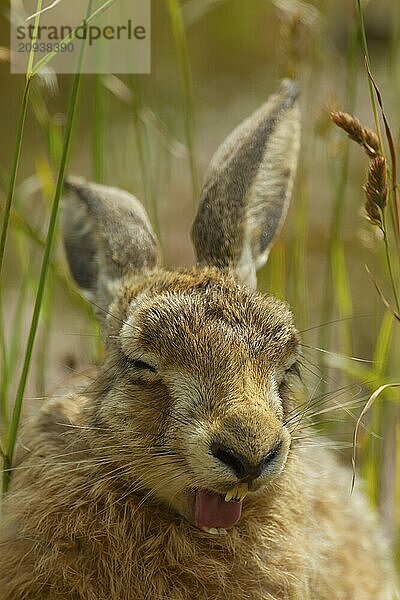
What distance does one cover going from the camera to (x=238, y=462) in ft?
11.0

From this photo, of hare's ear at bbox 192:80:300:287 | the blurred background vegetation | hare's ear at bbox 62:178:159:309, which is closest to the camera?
hare's ear at bbox 192:80:300:287

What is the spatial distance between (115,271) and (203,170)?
410 cm

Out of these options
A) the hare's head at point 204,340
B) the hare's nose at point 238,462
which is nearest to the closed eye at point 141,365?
the hare's head at point 204,340

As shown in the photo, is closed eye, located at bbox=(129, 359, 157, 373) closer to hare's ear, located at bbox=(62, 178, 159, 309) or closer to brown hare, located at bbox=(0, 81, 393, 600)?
brown hare, located at bbox=(0, 81, 393, 600)

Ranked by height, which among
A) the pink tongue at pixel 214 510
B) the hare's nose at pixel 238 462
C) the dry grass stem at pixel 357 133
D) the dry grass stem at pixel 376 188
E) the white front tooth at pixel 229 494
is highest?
the dry grass stem at pixel 357 133

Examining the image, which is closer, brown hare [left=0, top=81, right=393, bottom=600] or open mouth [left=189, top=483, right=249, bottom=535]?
brown hare [left=0, top=81, right=393, bottom=600]

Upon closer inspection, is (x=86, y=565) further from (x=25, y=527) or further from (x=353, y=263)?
(x=353, y=263)

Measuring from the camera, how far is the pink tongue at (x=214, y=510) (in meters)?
3.69

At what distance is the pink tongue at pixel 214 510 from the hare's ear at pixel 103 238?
1.15 m

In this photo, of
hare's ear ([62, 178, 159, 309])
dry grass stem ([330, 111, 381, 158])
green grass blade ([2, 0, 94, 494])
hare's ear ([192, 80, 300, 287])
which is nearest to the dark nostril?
green grass blade ([2, 0, 94, 494])

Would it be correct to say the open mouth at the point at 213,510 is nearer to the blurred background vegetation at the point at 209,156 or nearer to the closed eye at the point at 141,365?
the closed eye at the point at 141,365

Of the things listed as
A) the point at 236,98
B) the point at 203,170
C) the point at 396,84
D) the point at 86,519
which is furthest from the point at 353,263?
the point at 86,519

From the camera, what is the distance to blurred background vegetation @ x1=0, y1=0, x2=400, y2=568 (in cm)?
491

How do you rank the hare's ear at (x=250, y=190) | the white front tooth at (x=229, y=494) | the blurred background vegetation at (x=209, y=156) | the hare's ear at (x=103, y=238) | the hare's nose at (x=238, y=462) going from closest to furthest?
the hare's nose at (x=238, y=462)
the white front tooth at (x=229, y=494)
the hare's ear at (x=250, y=190)
the hare's ear at (x=103, y=238)
the blurred background vegetation at (x=209, y=156)
